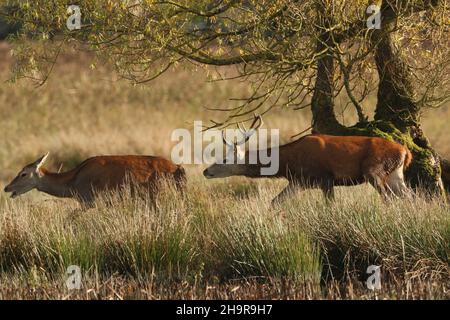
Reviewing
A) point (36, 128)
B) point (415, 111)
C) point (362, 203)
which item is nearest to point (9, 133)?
point (36, 128)

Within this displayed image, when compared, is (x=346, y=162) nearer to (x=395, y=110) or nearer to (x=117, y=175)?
(x=395, y=110)

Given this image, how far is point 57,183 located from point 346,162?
15.7 feet

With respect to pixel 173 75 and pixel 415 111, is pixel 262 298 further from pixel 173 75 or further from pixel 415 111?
pixel 173 75

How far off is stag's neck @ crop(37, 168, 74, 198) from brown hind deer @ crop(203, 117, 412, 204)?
310 cm

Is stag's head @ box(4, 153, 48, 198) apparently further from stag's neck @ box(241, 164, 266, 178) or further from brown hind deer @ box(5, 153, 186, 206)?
stag's neck @ box(241, 164, 266, 178)

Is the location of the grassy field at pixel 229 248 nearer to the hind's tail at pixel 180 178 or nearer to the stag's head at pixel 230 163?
the hind's tail at pixel 180 178

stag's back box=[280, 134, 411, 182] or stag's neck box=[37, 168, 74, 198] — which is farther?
stag's neck box=[37, 168, 74, 198]

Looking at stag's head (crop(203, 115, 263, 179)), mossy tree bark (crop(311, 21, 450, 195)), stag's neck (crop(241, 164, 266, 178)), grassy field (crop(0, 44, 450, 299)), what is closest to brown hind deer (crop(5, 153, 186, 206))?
grassy field (crop(0, 44, 450, 299))

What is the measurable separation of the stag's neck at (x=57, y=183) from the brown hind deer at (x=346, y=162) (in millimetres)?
3099

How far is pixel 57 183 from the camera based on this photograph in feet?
60.8

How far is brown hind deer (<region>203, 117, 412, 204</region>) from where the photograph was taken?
17.3 m

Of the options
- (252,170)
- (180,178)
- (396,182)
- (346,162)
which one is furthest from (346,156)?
(180,178)

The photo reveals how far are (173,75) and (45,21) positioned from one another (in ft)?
146

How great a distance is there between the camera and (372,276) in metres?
12.5
